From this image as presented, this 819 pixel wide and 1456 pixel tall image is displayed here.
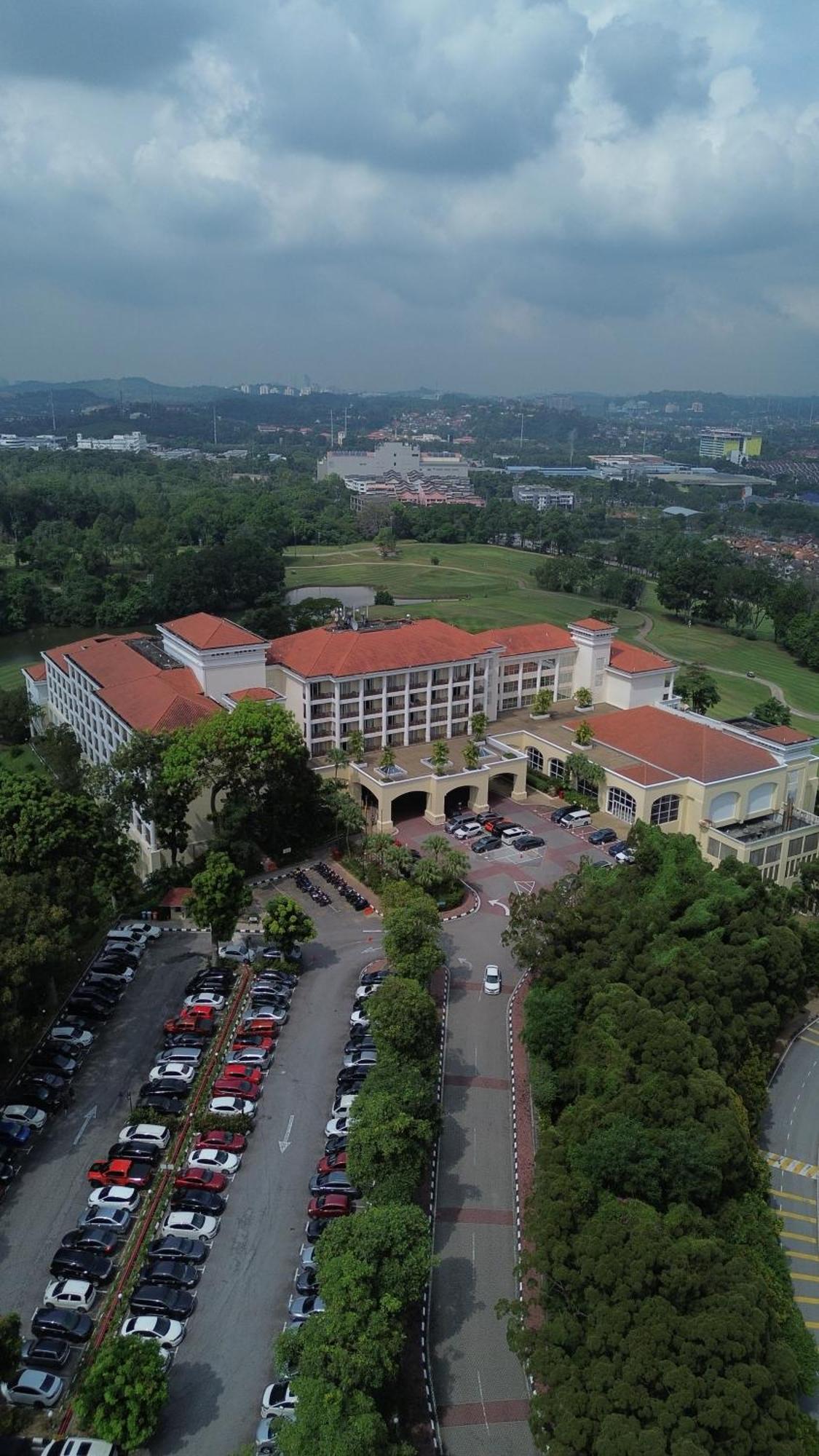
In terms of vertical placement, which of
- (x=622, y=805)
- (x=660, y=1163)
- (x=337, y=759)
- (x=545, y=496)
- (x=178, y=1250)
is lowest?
(x=178, y=1250)

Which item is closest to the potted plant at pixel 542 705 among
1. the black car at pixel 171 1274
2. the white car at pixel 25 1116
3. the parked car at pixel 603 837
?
the parked car at pixel 603 837

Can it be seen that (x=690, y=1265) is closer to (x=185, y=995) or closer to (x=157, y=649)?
(x=185, y=995)

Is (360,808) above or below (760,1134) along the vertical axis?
above

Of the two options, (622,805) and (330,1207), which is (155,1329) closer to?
(330,1207)

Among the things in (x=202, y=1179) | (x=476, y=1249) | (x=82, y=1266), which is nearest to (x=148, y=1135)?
(x=202, y=1179)

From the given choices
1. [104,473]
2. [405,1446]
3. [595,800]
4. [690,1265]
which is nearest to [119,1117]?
[405,1446]

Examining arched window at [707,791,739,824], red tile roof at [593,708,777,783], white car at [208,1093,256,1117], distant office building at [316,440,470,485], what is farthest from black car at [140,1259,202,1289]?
distant office building at [316,440,470,485]
